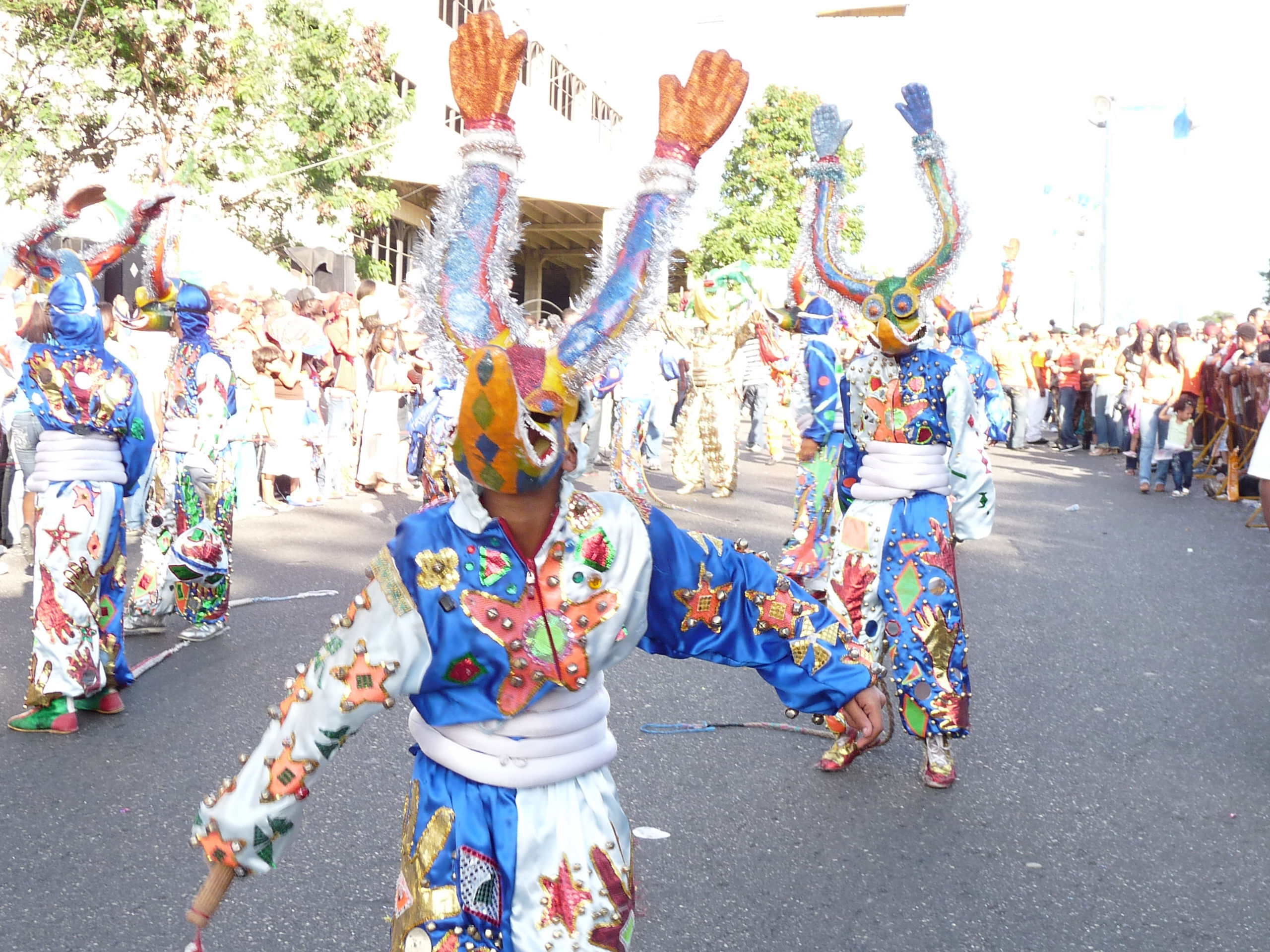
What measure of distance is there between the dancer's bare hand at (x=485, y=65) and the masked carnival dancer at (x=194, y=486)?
4370 mm

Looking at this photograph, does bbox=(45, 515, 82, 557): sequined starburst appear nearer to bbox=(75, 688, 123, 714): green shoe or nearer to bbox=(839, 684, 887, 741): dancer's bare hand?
bbox=(75, 688, 123, 714): green shoe

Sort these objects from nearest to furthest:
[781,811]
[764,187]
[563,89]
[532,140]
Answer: [781,811], [532,140], [764,187], [563,89]

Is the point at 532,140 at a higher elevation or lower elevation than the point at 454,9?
lower

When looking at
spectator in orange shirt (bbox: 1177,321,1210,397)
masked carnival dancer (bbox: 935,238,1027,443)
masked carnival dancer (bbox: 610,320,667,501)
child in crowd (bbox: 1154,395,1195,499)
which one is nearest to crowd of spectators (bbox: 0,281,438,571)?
masked carnival dancer (bbox: 610,320,667,501)

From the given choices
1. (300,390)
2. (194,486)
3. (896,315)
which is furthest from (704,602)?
(300,390)

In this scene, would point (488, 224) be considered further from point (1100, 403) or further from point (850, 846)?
point (1100, 403)

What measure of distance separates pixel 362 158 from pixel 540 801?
1914cm

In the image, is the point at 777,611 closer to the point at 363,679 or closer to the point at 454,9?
the point at 363,679

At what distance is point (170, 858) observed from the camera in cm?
399

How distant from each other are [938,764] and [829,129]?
263 cm

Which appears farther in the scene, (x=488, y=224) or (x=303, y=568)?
(x=303, y=568)

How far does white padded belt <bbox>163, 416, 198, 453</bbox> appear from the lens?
6.67 m

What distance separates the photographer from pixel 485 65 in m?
2.54

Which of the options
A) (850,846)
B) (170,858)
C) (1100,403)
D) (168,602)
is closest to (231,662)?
(168,602)
